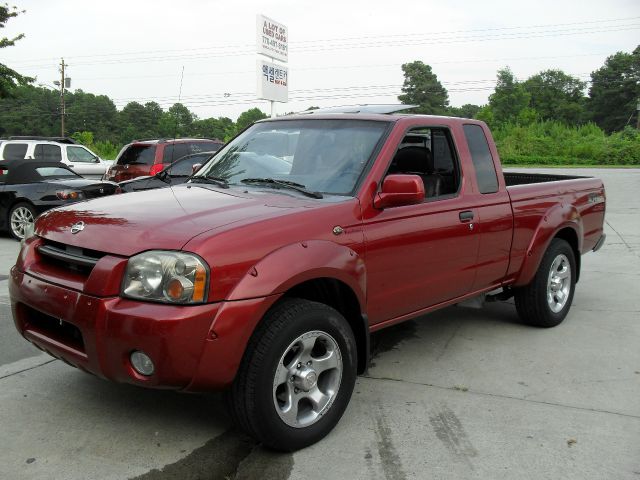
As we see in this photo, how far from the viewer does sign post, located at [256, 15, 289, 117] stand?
19.9 meters

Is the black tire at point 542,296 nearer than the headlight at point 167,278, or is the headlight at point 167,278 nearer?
the headlight at point 167,278

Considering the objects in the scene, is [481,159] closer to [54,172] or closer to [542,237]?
[542,237]

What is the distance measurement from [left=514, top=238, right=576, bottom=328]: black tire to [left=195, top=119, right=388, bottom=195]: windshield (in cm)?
216

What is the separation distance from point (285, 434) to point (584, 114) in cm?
9902

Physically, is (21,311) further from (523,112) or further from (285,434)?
(523,112)

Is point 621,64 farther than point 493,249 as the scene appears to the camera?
Yes

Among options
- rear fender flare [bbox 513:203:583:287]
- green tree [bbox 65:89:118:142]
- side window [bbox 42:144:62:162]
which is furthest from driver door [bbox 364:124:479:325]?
green tree [bbox 65:89:118:142]

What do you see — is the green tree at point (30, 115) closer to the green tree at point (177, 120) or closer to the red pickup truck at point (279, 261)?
the green tree at point (177, 120)

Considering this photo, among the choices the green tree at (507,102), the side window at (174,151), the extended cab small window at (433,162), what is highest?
the green tree at (507,102)

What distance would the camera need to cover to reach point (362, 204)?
3643mm

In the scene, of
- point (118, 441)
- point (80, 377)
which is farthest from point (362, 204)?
point (80, 377)

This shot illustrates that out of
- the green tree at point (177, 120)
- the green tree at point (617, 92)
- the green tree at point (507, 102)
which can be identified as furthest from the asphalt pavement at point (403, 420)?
the green tree at point (617, 92)

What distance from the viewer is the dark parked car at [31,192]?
9961mm

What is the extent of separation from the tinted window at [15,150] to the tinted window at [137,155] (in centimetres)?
343
